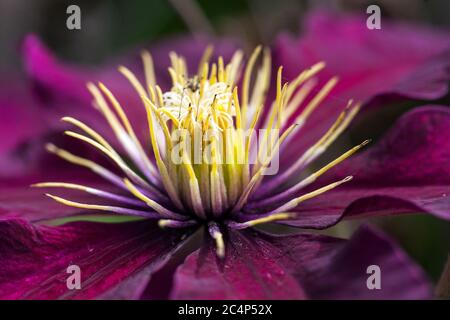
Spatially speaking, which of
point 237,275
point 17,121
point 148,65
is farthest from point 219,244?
point 17,121

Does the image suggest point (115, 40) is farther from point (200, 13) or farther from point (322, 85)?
point (322, 85)

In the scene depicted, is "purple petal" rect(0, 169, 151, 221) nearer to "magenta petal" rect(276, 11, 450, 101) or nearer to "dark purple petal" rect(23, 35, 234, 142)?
"dark purple petal" rect(23, 35, 234, 142)

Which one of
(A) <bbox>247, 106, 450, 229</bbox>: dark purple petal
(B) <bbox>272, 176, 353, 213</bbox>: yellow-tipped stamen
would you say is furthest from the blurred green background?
(B) <bbox>272, 176, 353, 213</bbox>: yellow-tipped stamen

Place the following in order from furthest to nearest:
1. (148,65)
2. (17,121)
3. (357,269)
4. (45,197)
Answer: (17,121) → (148,65) → (45,197) → (357,269)

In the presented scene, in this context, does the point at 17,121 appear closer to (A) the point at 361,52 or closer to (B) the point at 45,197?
(B) the point at 45,197

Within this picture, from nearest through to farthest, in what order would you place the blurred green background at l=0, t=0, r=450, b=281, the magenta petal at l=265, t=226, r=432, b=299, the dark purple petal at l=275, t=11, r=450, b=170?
the magenta petal at l=265, t=226, r=432, b=299
the dark purple petal at l=275, t=11, r=450, b=170
the blurred green background at l=0, t=0, r=450, b=281

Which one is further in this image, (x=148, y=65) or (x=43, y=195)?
(x=148, y=65)

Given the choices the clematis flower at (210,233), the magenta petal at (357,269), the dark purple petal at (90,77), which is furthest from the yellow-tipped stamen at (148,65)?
the magenta petal at (357,269)

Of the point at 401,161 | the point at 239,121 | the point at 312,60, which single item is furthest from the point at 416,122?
the point at 312,60
